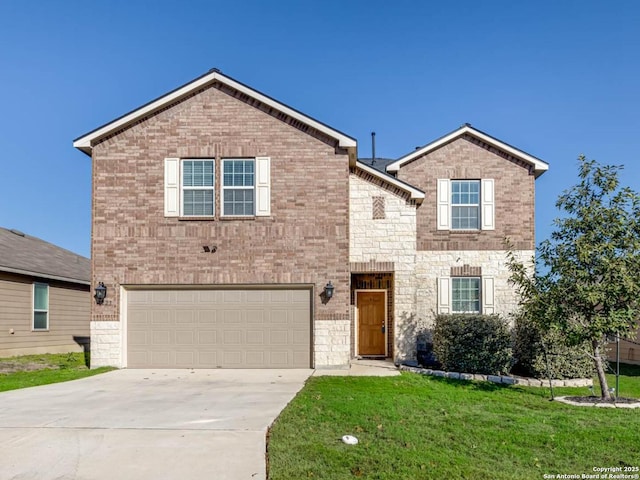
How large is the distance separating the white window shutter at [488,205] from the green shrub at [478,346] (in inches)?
163

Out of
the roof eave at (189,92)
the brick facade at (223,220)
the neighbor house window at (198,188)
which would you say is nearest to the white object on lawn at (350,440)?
the brick facade at (223,220)

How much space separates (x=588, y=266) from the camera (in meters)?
10.0

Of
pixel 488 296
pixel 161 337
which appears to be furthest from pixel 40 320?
pixel 488 296

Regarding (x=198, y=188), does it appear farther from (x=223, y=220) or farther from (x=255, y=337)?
(x=255, y=337)

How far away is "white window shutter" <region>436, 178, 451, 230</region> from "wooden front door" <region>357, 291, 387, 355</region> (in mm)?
2945

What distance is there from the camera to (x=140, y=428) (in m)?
7.25

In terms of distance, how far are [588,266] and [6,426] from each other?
10091mm

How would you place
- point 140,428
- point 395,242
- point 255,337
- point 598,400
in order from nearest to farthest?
point 140,428
point 598,400
point 255,337
point 395,242

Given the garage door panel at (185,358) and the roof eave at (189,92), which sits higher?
the roof eave at (189,92)

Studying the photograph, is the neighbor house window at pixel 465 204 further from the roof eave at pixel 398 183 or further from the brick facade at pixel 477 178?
the roof eave at pixel 398 183

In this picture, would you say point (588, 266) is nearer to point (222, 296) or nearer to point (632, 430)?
point (632, 430)

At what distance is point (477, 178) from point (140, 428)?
12.5 metres

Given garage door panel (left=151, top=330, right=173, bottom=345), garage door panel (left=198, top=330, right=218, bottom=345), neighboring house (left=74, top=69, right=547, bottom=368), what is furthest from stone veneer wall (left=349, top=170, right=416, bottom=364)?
garage door panel (left=151, top=330, right=173, bottom=345)

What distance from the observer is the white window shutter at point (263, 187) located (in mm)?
13750
